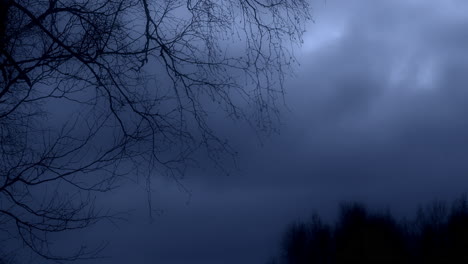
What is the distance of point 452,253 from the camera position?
1123 inches

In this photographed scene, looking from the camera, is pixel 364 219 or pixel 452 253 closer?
pixel 452 253

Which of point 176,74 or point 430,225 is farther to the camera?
point 430,225

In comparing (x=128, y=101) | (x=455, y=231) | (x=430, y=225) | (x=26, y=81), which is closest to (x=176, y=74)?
(x=128, y=101)

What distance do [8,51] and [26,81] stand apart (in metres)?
0.29

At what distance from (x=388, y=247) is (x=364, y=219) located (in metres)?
3.61

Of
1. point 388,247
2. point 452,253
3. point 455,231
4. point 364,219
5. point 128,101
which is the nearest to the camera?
point 128,101

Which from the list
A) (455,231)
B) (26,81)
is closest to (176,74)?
(26,81)

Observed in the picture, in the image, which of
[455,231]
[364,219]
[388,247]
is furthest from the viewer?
[364,219]

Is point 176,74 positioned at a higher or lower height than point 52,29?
lower

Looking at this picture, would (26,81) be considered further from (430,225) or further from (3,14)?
(430,225)

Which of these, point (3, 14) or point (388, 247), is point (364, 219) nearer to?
point (388, 247)

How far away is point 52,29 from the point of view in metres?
5.09

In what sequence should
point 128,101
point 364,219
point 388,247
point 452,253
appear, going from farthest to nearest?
point 364,219, point 388,247, point 452,253, point 128,101

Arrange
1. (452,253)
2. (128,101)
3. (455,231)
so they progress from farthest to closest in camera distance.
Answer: (455,231) → (452,253) → (128,101)
